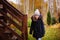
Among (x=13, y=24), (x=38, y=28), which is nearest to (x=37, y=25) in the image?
(x=38, y=28)

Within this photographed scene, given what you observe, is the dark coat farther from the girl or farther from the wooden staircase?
the wooden staircase

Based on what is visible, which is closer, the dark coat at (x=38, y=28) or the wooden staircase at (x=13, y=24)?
the wooden staircase at (x=13, y=24)

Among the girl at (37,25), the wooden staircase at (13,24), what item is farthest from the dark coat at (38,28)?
the wooden staircase at (13,24)

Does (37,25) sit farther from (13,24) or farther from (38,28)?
(13,24)

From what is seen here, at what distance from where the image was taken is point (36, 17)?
7078 millimetres

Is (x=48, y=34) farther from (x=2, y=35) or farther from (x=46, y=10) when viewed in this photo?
(x=2, y=35)

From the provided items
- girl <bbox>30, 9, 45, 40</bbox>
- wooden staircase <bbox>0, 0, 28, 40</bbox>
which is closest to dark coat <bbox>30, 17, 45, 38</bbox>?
girl <bbox>30, 9, 45, 40</bbox>

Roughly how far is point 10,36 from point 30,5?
19.1 ft

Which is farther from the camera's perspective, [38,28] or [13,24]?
[38,28]

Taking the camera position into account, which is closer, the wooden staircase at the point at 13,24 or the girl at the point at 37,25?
the wooden staircase at the point at 13,24

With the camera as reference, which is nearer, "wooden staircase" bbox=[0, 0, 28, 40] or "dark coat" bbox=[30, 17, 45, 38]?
"wooden staircase" bbox=[0, 0, 28, 40]

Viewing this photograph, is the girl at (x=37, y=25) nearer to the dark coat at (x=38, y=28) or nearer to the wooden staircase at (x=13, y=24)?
the dark coat at (x=38, y=28)

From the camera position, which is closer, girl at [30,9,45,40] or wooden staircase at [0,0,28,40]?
wooden staircase at [0,0,28,40]

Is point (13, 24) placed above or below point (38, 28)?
above
